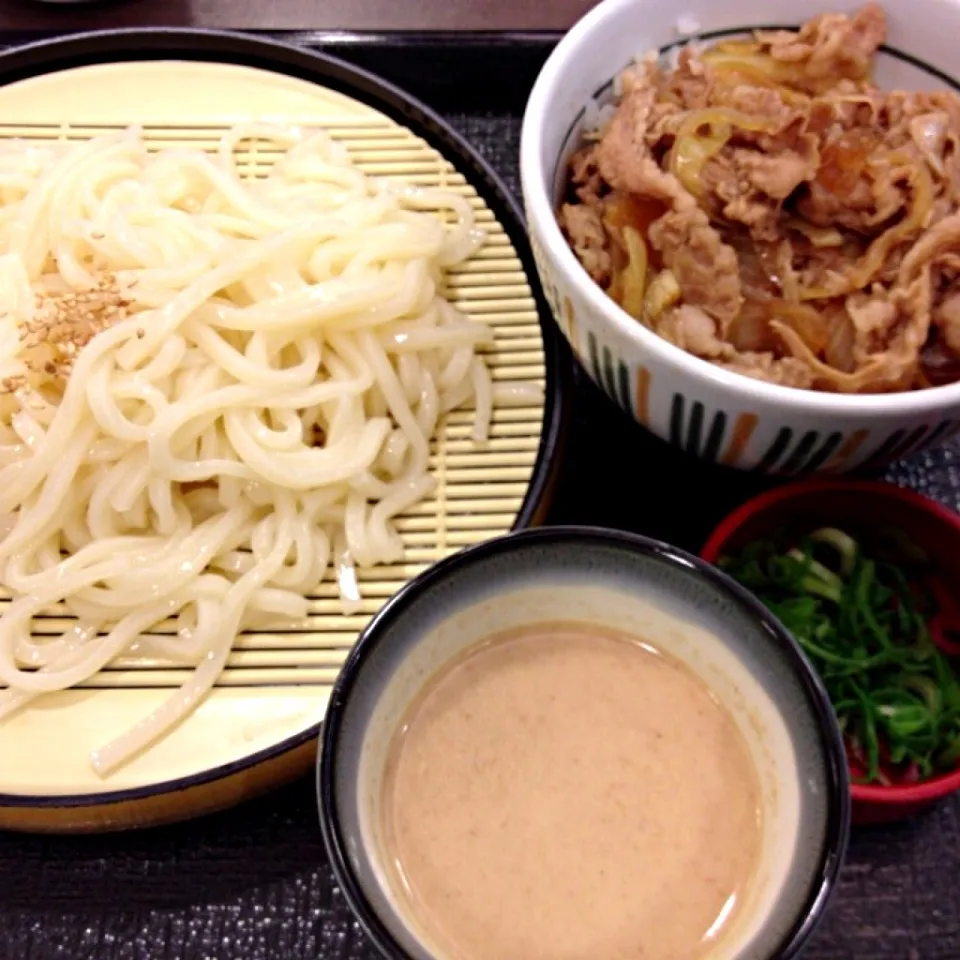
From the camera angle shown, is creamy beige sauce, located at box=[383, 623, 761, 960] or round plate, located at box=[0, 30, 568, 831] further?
round plate, located at box=[0, 30, 568, 831]

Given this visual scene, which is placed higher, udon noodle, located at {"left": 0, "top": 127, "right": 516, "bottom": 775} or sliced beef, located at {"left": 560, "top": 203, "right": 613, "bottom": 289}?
sliced beef, located at {"left": 560, "top": 203, "right": 613, "bottom": 289}

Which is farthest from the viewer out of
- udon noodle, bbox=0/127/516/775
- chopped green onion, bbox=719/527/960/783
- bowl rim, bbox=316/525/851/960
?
udon noodle, bbox=0/127/516/775

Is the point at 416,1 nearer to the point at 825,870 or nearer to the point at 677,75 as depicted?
the point at 677,75

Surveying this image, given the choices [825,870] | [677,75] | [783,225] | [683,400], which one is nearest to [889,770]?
[825,870]

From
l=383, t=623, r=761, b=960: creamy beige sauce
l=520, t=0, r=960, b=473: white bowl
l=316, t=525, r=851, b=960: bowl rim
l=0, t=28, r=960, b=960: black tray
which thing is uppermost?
l=520, t=0, r=960, b=473: white bowl

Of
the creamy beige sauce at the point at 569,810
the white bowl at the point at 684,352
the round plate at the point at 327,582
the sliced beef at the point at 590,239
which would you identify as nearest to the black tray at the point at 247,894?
the round plate at the point at 327,582

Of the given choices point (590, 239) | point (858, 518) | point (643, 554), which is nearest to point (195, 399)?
point (590, 239)

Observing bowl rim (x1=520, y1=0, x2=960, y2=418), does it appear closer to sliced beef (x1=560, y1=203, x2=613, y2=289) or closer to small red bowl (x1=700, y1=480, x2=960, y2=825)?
sliced beef (x1=560, y1=203, x2=613, y2=289)

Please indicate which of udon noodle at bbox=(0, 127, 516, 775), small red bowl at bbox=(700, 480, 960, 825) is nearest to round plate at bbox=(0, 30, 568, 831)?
udon noodle at bbox=(0, 127, 516, 775)
